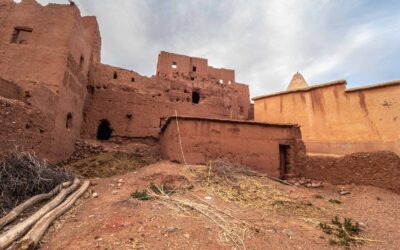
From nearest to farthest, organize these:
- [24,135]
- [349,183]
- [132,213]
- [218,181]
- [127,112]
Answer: [132,213]
[218,181]
[24,135]
[349,183]
[127,112]

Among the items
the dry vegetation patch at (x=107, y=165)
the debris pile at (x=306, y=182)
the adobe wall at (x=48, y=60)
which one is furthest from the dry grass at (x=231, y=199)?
the adobe wall at (x=48, y=60)

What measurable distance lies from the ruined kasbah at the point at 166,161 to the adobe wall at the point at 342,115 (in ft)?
0.16

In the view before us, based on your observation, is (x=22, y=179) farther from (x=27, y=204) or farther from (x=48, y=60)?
(x=48, y=60)

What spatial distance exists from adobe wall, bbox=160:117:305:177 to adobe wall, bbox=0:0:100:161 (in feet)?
16.9

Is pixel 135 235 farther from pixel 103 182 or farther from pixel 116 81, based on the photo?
pixel 116 81

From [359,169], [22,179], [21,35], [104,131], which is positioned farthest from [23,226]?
[104,131]

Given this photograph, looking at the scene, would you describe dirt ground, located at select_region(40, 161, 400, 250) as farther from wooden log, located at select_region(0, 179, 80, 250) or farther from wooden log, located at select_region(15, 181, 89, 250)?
wooden log, located at select_region(0, 179, 80, 250)

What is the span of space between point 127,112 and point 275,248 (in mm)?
14012

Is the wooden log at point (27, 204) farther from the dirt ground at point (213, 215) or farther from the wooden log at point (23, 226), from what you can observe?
the dirt ground at point (213, 215)

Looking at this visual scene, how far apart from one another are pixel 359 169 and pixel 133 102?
13.4 m

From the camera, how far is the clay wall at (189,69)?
926 inches

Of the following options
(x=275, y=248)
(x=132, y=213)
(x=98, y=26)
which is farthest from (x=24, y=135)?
(x=98, y=26)

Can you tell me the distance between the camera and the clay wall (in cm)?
2353

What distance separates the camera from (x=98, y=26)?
57.3 ft
